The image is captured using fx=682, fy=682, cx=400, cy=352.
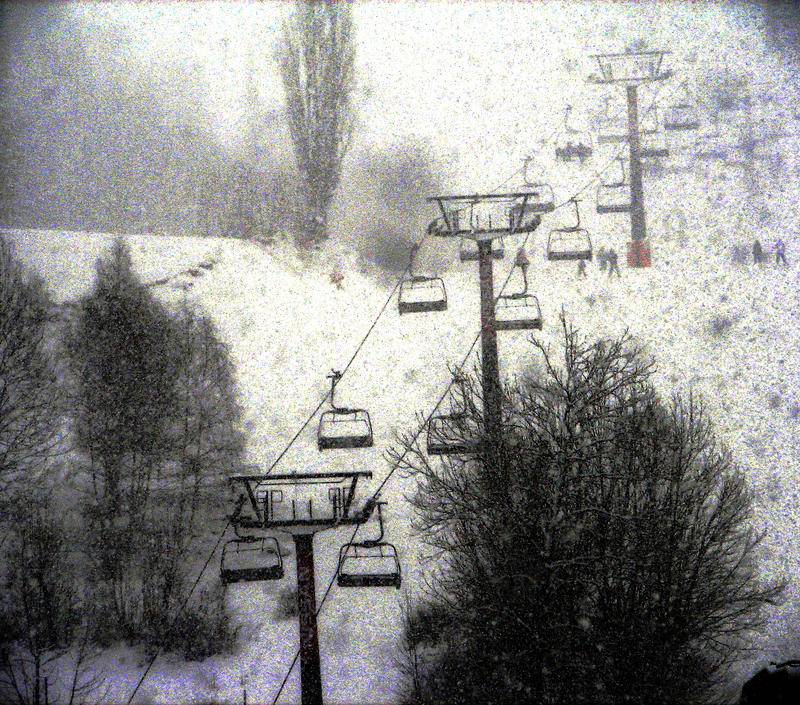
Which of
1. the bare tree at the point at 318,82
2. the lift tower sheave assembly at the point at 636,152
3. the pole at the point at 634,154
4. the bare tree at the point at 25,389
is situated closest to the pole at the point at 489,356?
the bare tree at the point at 25,389

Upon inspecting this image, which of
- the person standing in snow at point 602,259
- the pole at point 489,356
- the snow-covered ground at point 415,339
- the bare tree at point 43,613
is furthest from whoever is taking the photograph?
the person standing in snow at point 602,259

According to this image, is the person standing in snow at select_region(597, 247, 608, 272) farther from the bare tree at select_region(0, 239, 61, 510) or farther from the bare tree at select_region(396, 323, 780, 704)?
the bare tree at select_region(0, 239, 61, 510)

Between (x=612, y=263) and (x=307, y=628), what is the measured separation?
1658cm

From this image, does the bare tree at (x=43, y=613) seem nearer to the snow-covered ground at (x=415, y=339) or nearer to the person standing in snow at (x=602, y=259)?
the snow-covered ground at (x=415, y=339)

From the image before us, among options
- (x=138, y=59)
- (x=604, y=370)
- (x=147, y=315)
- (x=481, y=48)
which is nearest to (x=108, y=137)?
(x=138, y=59)

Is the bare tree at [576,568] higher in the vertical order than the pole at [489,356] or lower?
lower

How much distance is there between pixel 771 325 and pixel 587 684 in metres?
14.7

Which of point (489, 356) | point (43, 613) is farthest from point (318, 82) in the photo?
point (43, 613)

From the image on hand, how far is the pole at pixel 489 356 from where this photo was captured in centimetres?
804

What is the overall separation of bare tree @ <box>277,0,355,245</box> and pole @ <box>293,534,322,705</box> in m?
14.9

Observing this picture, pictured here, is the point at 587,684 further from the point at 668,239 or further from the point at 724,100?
the point at 724,100

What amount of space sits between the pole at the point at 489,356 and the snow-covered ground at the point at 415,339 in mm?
6247

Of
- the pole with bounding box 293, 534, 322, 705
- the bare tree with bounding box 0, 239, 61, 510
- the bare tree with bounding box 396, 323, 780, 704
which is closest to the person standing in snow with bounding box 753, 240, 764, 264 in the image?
the bare tree with bounding box 396, 323, 780, 704

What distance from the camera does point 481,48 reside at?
30.3m
